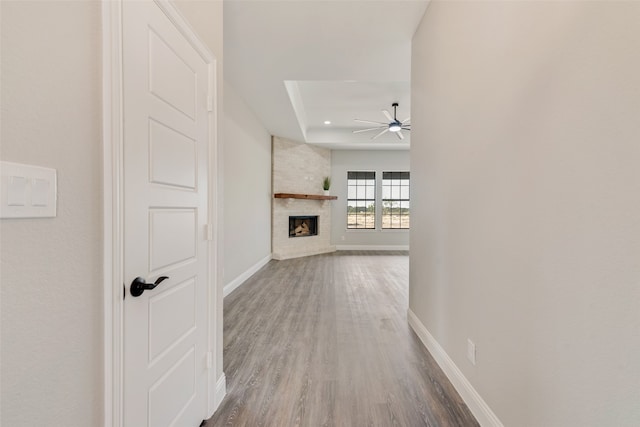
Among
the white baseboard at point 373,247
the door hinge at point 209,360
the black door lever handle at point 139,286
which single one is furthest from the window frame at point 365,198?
the black door lever handle at point 139,286

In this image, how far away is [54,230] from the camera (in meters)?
0.78

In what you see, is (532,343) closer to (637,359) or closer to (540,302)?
(540,302)

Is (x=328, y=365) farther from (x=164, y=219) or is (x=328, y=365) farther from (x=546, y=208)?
(x=546, y=208)

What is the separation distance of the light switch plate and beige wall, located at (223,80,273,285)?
3.26 m

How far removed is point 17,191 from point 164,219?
60cm

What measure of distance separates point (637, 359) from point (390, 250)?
25.7 ft

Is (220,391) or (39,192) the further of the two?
(220,391)

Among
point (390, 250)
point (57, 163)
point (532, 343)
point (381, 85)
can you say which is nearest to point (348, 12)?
point (381, 85)

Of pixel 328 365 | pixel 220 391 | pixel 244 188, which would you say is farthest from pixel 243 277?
pixel 220 391

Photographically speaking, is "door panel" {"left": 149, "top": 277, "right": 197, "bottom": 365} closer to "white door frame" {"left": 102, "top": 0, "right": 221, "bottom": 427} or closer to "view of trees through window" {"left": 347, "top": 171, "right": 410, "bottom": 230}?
"white door frame" {"left": 102, "top": 0, "right": 221, "bottom": 427}

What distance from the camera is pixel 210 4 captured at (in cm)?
170

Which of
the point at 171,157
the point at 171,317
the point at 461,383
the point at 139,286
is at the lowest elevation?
the point at 461,383

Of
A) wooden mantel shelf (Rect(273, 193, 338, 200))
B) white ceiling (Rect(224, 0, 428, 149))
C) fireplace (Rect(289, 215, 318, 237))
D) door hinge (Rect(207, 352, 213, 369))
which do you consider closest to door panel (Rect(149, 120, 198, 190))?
door hinge (Rect(207, 352, 213, 369))

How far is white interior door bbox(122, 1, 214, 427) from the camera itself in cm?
106
